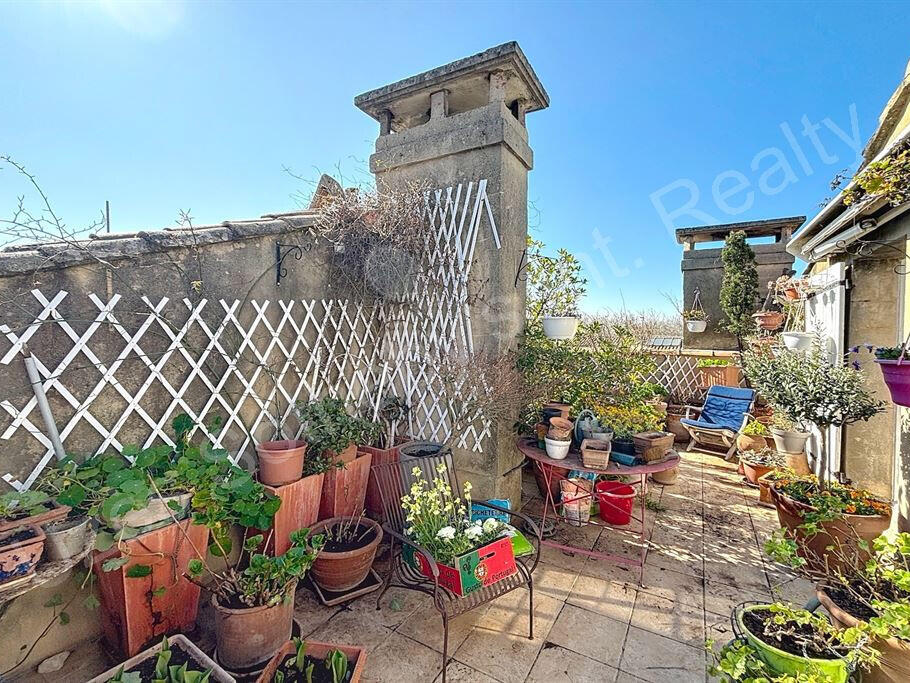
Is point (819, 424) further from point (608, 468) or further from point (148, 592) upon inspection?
point (148, 592)

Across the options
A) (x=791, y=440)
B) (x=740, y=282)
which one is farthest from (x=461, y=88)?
(x=740, y=282)

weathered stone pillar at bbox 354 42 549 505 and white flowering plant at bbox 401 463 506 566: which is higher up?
weathered stone pillar at bbox 354 42 549 505

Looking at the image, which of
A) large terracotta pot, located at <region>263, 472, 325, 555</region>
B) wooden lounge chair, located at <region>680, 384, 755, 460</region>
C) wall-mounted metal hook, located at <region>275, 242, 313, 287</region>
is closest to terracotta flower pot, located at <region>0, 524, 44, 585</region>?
large terracotta pot, located at <region>263, 472, 325, 555</region>

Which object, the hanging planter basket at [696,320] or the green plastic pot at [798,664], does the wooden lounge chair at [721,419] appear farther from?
the hanging planter basket at [696,320]

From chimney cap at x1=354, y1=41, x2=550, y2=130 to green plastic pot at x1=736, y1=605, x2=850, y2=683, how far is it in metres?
3.71

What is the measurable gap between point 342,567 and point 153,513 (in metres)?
1.06

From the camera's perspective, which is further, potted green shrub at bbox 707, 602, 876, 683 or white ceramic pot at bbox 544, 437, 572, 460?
white ceramic pot at bbox 544, 437, 572, 460

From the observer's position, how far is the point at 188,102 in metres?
3.58

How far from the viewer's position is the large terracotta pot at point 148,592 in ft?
6.09

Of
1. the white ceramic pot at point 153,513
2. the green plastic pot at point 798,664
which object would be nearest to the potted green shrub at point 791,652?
the green plastic pot at point 798,664

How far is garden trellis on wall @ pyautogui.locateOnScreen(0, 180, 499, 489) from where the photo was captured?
189 cm

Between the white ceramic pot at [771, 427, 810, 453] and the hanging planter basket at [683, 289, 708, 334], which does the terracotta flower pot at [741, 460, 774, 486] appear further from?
the hanging planter basket at [683, 289, 708, 334]

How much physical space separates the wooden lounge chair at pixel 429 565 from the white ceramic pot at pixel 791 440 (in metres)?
2.85

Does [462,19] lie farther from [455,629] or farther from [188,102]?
[455,629]
